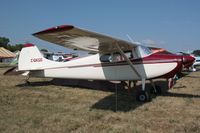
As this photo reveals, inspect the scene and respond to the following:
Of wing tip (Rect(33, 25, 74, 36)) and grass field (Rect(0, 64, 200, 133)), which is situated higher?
wing tip (Rect(33, 25, 74, 36))

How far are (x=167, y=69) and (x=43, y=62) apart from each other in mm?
5548

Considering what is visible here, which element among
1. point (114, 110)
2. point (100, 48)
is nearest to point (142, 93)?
point (114, 110)

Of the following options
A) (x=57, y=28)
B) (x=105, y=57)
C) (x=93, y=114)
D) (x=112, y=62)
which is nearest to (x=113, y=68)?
(x=112, y=62)

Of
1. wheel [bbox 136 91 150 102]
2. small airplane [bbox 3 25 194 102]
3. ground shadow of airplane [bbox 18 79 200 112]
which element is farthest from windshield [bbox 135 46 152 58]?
ground shadow of airplane [bbox 18 79 200 112]

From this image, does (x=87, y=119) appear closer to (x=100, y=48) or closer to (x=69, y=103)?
(x=69, y=103)

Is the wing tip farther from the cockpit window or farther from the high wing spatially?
the cockpit window

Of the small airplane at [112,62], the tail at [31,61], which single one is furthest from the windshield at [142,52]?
the tail at [31,61]

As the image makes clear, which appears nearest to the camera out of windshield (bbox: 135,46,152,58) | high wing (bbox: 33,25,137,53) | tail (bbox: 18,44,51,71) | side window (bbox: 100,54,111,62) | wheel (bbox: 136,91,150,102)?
high wing (bbox: 33,25,137,53)

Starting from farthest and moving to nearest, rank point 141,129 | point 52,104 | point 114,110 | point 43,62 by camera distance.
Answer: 1. point 43,62
2. point 52,104
3. point 114,110
4. point 141,129

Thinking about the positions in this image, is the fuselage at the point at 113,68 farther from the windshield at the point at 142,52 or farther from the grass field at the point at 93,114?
the grass field at the point at 93,114

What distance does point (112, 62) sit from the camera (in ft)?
30.6

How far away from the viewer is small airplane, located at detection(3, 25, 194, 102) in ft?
25.1

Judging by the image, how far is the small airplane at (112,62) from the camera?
7644 mm

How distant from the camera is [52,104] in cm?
759
